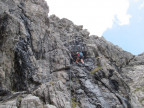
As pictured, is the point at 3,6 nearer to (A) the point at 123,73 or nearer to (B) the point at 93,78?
(B) the point at 93,78

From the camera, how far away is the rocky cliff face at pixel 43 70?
21094 mm

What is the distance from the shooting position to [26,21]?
28.3 m

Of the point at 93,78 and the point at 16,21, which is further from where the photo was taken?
the point at 93,78

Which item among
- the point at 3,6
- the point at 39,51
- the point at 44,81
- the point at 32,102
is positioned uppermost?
the point at 3,6

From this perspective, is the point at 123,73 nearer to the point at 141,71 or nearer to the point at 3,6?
the point at 141,71

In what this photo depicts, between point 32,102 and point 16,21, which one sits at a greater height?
point 16,21

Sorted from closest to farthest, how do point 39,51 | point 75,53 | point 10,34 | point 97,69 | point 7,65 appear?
point 7,65 → point 10,34 → point 39,51 → point 97,69 → point 75,53

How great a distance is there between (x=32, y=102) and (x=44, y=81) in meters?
5.53

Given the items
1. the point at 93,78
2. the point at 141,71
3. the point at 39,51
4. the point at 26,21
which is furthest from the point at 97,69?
the point at 141,71

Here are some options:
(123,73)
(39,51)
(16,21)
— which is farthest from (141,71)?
(16,21)

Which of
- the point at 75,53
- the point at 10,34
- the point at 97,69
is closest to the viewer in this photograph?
the point at 10,34

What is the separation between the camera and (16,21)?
2517 centimetres

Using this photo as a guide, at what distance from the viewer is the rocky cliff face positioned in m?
21.1

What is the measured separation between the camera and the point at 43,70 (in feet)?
86.2
